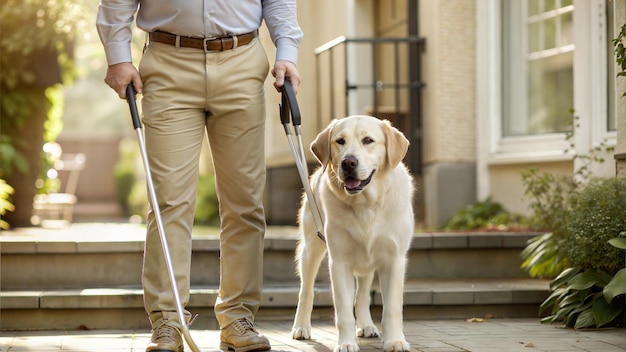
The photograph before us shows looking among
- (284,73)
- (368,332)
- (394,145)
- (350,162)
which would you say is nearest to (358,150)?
(350,162)

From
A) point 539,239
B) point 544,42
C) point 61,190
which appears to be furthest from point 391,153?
point 61,190

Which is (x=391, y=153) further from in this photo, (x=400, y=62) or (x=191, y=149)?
(x=400, y=62)

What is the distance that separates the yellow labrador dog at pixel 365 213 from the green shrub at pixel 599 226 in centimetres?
115

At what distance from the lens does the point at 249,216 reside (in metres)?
4.33

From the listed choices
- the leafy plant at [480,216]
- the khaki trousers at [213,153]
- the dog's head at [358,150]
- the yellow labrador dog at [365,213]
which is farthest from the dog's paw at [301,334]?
the leafy plant at [480,216]

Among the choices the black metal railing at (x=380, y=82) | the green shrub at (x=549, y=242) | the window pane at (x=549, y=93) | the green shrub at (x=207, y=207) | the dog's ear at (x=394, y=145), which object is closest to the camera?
the dog's ear at (x=394, y=145)

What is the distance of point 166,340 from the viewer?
394 centimetres

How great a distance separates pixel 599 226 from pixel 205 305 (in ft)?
7.04

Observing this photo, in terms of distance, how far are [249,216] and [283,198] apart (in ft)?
21.4

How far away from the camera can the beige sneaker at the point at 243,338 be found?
4.19m

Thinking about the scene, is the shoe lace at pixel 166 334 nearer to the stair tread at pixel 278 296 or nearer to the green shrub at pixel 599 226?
the stair tread at pixel 278 296

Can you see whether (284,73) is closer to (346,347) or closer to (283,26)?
(283,26)

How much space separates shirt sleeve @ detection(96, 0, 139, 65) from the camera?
4.09 metres

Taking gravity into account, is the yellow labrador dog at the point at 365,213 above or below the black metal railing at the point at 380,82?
below
